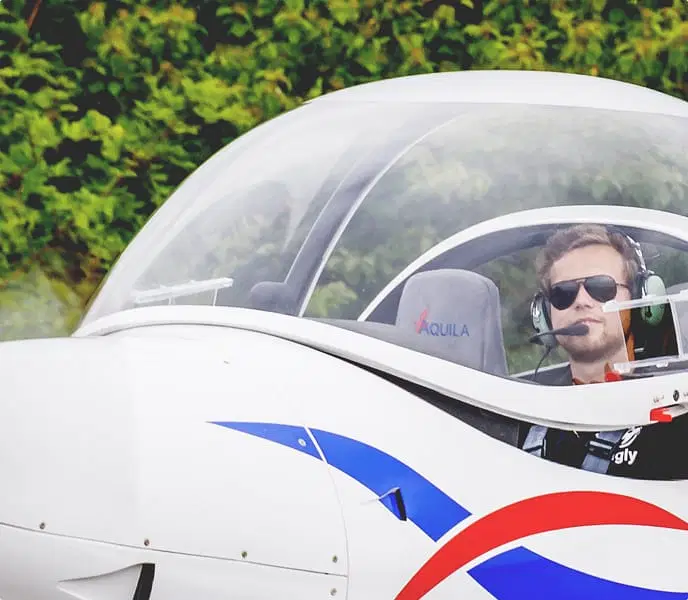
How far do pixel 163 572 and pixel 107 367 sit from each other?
0.38 m

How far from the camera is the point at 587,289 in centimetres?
291

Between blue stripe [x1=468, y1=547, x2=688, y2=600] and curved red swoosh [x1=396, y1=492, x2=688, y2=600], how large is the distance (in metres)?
0.03

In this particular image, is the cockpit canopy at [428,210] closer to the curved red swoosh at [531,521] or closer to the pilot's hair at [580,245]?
the pilot's hair at [580,245]

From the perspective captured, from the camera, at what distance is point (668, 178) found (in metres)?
3.08

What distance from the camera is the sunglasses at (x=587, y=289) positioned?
113 inches

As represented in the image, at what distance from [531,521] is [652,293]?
0.57 meters

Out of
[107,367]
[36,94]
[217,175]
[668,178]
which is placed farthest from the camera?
[36,94]

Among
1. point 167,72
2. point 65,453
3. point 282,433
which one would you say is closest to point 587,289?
point 282,433

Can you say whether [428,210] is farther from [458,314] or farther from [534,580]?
[534,580]

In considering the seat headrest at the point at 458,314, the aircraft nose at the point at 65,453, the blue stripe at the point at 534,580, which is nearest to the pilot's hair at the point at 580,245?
the seat headrest at the point at 458,314

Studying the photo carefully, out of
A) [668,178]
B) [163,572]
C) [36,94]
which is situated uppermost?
Result: [36,94]

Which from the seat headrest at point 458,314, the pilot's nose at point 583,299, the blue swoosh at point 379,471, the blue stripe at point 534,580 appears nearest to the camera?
the blue swoosh at point 379,471

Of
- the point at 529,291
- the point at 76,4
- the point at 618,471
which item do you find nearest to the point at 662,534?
the point at 618,471

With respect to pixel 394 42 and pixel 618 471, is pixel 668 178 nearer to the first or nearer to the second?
pixel 618 471
